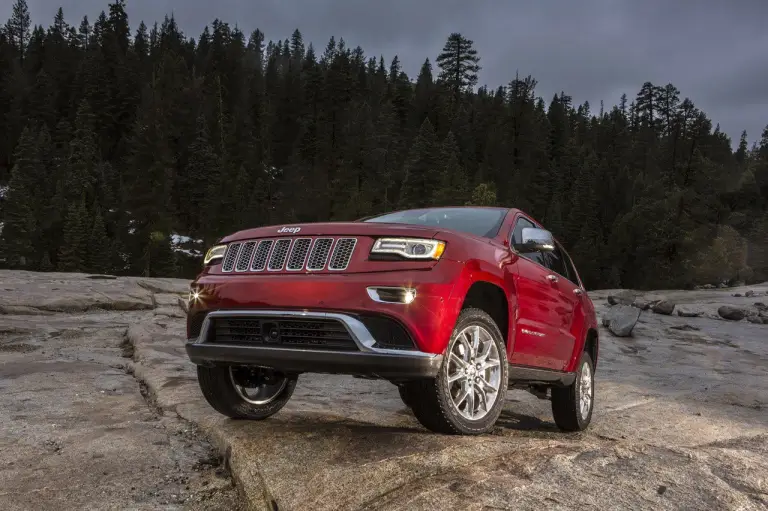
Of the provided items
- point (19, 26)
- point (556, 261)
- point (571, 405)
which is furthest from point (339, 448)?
point (19, 26)

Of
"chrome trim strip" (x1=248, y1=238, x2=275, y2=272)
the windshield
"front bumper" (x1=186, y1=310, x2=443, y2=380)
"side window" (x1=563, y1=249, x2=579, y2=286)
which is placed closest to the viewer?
"front bumper" (x1=186, y1=310, x2=443, y2=380)

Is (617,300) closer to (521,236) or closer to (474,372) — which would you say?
(521,236)

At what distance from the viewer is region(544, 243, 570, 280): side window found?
5.37m

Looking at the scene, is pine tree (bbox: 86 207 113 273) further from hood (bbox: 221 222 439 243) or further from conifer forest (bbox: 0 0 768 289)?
hood (bbox: 221 222 439 243)

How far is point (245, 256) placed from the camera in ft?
13.0

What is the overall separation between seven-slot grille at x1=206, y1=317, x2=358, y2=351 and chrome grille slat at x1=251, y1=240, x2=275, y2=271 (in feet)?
1.19

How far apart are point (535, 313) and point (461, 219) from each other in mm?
901

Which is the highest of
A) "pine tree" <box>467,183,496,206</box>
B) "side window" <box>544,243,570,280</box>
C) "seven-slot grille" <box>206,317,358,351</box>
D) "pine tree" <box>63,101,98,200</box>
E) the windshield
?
"pine tree" <box>63,101,98,200</box>

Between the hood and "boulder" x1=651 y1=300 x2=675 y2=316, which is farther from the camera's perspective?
"boulder" x1=651 y1=300 x2=675 y2=316

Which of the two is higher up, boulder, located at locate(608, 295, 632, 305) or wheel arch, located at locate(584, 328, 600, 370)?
wheel arch, located at locate(584, 328, 600, 370)

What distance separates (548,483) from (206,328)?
2.15 metres

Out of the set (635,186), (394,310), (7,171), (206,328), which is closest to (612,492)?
(394,310)

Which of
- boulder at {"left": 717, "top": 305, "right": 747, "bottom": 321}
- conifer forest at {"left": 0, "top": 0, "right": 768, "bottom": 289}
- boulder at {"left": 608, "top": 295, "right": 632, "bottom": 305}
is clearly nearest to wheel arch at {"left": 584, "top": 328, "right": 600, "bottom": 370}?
boulder at {"left": 717, "top": 305, "right": 747, "bottom": 321}

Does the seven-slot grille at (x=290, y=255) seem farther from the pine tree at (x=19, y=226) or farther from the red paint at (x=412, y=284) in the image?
the pine tree at (x=19, y=226)
